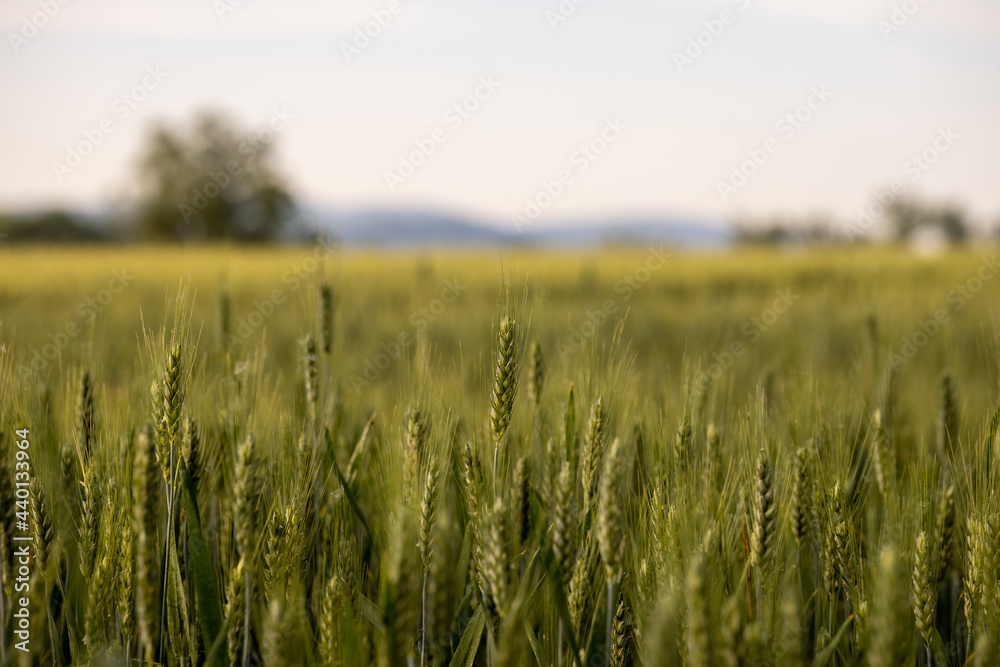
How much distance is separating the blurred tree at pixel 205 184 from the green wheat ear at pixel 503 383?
2422cm

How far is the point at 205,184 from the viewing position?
23766 millimetres

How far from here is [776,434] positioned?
1.68m

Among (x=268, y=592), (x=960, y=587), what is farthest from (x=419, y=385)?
(x=960, y=587)

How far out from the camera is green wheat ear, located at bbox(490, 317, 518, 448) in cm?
125

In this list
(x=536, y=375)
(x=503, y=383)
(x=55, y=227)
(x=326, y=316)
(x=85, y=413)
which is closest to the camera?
(x=503, y=383)

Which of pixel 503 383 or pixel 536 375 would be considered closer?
pixel 503 383

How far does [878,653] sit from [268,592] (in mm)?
938

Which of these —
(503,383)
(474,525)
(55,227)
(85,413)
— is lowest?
(474,525)

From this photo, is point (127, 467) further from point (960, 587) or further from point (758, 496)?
point (960, 587)

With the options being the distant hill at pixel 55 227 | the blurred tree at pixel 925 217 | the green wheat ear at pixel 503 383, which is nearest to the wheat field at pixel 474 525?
the green wheat ear at pixel 503 383

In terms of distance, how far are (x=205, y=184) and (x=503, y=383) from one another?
25078mm

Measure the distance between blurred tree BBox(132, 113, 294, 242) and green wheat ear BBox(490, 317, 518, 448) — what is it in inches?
954

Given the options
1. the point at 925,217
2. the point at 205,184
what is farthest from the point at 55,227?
the point at 925,217

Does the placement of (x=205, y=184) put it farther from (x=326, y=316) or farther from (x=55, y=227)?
(x=326, y=316)
